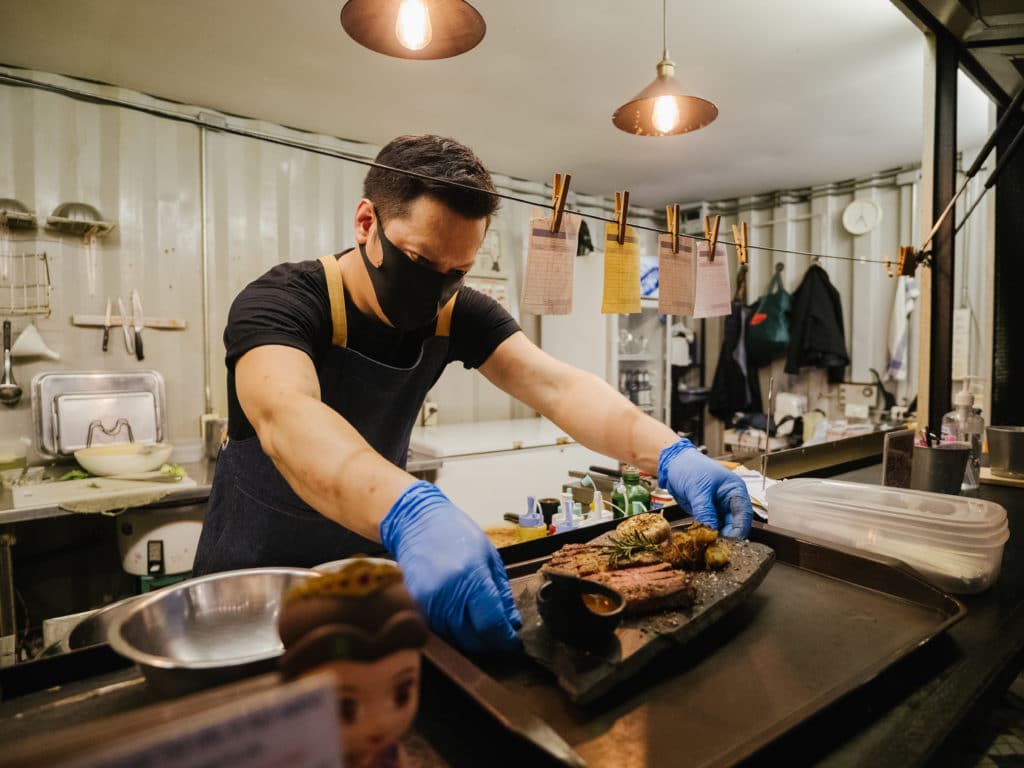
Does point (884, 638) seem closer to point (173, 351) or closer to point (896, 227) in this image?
point (173, 351)

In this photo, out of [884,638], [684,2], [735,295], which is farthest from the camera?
[735,295]

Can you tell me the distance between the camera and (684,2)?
2812 millimetres

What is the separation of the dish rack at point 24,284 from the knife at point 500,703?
3.85 m

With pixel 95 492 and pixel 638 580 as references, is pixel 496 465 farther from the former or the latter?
pixel 638 580

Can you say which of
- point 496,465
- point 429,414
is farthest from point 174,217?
point 496,465

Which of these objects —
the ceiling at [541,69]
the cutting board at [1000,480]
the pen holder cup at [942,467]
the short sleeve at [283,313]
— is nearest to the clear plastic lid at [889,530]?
the pen holder cup at [942,467]

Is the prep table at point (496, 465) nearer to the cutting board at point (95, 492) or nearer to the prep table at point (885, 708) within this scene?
the cutting board at point (95, 492)

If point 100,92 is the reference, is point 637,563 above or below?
below

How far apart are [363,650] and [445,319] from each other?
60.7 inches

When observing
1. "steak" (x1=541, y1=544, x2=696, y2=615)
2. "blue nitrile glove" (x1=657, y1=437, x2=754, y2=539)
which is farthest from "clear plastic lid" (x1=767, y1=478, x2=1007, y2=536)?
"steak" (x1=541, y1=544, x2=696, y2=615)

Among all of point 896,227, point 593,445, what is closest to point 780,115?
point 896,227

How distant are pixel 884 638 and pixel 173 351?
4181mm

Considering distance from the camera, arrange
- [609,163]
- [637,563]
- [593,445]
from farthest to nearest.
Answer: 1. [609,163]
2. [593,445]
3. [637,563]

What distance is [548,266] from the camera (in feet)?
6.27
